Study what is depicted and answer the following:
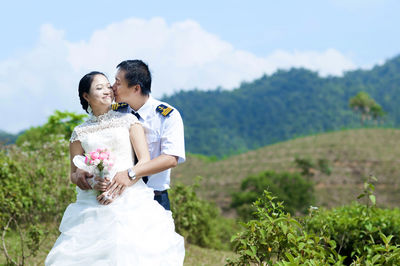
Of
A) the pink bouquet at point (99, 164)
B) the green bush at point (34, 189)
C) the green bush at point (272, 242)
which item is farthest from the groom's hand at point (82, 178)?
the green bush at point (34, 189)

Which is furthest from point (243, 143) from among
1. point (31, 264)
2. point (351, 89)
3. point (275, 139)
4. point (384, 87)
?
point (31, 264)

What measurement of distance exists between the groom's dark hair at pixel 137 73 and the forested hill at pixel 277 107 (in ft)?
233

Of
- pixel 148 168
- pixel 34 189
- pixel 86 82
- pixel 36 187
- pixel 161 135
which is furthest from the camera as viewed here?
pixel 36 187

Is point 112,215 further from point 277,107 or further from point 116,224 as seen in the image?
point 277,107

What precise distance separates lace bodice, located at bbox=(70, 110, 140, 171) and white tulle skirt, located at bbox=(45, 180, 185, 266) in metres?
0.21

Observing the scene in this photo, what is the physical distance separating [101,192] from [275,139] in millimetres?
81590

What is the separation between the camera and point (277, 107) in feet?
319

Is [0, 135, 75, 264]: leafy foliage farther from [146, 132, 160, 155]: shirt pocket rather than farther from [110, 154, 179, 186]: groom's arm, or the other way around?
[110, 154, 179, 186]: groom's arm

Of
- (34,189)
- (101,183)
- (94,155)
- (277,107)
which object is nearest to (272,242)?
(101,183)

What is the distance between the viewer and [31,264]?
6254 millimetres

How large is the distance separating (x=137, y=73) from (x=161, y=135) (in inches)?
18.1

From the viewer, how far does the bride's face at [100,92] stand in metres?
2.91

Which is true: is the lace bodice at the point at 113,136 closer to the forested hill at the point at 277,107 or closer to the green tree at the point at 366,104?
the green tree at the point at 366,104

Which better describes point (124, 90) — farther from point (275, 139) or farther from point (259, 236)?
point (275, 139)
